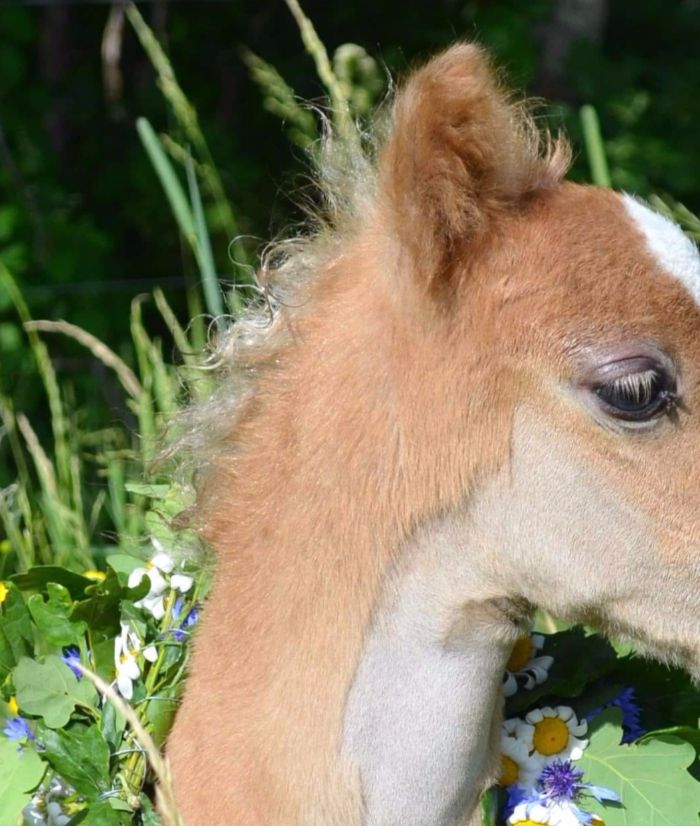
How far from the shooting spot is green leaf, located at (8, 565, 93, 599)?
2.36 meters

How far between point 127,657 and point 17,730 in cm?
19

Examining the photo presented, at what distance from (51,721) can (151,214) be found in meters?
4.30

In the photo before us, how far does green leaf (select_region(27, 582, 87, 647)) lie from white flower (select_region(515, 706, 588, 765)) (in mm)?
671

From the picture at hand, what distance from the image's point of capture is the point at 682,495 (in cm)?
180

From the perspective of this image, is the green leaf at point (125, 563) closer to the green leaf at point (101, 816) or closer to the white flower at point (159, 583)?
the white flower at point (159, 583)

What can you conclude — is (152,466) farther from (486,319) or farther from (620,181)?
(620,181)

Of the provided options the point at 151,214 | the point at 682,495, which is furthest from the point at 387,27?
the point at 682,495

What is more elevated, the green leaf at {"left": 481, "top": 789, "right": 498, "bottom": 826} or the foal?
the foal

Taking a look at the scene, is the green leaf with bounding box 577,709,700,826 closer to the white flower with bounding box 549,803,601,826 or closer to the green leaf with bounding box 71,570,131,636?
the white flower with bounding box 549,803,601,826

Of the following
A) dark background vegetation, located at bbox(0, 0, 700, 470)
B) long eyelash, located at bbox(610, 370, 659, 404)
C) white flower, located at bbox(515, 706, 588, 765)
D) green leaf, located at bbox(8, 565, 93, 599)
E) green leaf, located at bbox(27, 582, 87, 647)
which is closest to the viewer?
long eyelash, located at bbox(610, 370, 659, 404)

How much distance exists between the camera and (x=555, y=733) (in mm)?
2094

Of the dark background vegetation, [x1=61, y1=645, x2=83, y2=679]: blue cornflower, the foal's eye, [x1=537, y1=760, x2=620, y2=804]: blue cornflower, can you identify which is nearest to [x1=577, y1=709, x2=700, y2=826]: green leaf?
[x1=537, y1=760, x2=620, y2=804]: blue cornflower

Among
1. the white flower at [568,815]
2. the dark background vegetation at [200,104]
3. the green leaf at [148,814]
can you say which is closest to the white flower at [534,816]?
the white flower at [568,815]

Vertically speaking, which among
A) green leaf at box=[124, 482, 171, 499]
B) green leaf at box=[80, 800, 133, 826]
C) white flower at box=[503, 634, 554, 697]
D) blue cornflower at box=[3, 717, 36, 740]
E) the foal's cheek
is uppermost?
the foal's cheek
